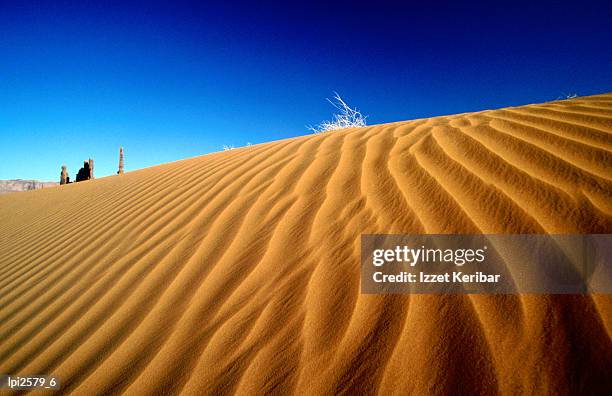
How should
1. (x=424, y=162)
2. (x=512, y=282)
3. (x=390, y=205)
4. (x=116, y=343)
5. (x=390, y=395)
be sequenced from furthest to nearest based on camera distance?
(x=424, y=162) < (x=390, y=205) < (x=116, y=343) < (x=512, y=282) < (x=390, y=395)

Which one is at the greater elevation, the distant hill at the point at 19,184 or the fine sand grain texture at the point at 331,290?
the distant hill at the point at 19,184

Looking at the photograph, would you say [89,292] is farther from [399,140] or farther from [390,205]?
[399,140]

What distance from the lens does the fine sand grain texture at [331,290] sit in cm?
91

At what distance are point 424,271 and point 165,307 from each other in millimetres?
1115

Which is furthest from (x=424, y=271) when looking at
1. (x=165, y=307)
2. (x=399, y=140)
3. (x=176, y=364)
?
(x=399, y=140)

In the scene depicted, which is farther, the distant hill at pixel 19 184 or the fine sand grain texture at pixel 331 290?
the distant hill at pixel 19 184

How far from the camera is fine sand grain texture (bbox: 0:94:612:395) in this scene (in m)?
0.91

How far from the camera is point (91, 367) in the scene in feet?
4.13

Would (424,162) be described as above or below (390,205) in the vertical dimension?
above

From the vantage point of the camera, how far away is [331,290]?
126 cm

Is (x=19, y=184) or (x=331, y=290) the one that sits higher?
(x=19, y=184)

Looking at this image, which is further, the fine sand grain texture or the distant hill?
the distant hill

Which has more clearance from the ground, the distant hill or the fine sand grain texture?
the distant hill

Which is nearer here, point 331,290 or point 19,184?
point 331,290
